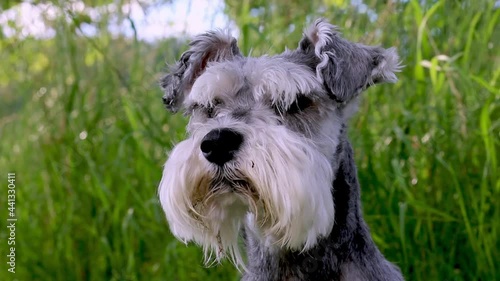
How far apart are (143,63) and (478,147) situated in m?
2.24

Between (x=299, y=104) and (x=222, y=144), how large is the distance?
0.44 m

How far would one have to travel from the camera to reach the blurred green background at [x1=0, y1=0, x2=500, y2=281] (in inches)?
142

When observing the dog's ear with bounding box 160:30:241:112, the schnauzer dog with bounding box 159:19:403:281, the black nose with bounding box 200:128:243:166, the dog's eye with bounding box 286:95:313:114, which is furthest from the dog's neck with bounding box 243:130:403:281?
the dog's ear with bounding box 160:30:241:112

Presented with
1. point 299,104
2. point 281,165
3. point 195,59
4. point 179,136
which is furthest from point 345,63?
point 179,136

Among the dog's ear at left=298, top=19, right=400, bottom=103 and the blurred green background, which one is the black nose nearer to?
the dog's ear at left=298, top=19, right=400, bottom=103

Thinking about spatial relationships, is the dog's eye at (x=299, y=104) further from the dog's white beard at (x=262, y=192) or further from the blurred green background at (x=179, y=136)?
the blurred green background at (x=179, y=136)

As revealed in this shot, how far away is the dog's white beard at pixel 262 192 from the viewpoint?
2273 millimetres

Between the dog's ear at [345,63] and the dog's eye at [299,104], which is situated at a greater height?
the dog's ear at [345,63]

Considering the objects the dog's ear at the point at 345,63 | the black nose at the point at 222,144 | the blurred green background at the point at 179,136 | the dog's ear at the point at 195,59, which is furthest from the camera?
the blurred green background at the point at 179,136

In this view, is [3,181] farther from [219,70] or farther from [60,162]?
[219,70]

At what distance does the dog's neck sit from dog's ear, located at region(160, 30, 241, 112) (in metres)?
0.65

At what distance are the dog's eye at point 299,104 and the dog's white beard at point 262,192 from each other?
16cm

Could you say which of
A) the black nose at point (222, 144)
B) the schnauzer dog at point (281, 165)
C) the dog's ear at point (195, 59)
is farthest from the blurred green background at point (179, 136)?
the black nose at point (222, 144)

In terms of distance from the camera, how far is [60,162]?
4.67 meters
